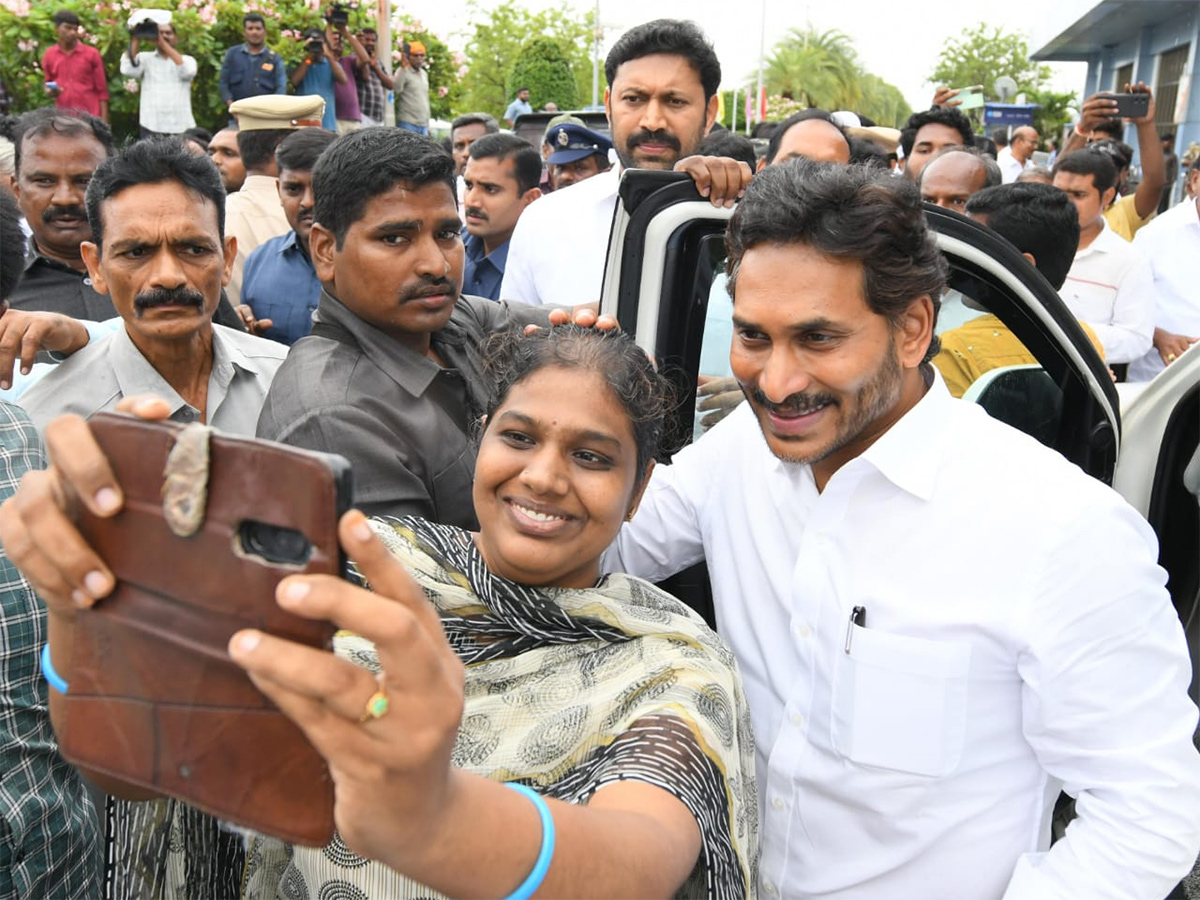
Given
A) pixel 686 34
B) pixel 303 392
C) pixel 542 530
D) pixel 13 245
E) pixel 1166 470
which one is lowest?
pixel 1166 470

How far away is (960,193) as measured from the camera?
5.21m

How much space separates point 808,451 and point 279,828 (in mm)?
1218

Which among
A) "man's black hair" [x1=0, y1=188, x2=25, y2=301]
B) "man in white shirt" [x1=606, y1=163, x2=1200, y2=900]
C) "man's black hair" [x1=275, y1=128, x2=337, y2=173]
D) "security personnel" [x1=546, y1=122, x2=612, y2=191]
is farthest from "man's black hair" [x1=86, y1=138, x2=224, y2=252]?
"security personnel" [x1=546, y1=122, x2=612, y2=191]

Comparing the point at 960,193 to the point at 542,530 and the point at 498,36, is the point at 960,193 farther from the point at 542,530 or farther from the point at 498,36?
the point at 498,36

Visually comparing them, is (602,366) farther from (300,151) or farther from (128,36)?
(128,36)

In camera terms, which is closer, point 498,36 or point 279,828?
point 279,828

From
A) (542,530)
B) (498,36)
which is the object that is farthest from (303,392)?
(498,36)

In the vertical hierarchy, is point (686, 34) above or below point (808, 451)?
above

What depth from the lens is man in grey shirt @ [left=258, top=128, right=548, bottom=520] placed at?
6.91 feet

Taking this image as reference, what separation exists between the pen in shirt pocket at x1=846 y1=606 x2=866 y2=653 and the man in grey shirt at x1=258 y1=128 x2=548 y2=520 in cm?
86

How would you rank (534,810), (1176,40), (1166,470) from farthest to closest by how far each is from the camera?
(1176,40) → (1166,470) → (534,810)

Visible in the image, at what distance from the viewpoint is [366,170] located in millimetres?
2354

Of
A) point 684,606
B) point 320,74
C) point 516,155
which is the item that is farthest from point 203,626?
point 320,74

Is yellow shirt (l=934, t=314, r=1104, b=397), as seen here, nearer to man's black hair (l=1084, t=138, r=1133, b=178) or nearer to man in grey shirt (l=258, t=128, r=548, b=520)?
man in grey shirt (l=258, t=128, r=548, b=520)
